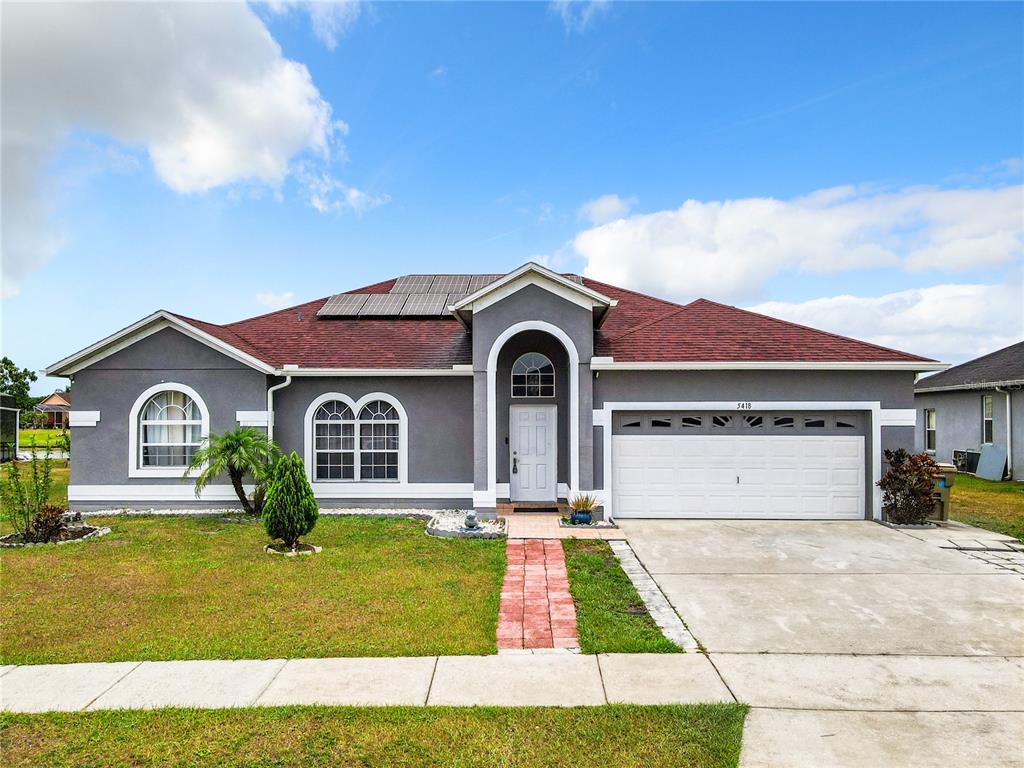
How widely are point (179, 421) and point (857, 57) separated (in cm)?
1763

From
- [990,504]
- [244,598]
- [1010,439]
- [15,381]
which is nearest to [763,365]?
[990,504]

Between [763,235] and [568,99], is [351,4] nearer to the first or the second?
[568,99]

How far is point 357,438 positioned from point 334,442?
577 mm

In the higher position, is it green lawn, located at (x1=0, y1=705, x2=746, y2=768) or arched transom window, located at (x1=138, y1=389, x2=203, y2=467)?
arched transom window, located at (x1=138, y1=389, x2=203, y2=467)

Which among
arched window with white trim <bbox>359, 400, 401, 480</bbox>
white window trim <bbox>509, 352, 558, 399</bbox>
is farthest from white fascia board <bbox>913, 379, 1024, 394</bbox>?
arched window with white trim <bbox>359, 400, 401, 480</bbox>

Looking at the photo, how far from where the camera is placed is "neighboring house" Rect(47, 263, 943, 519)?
39.9 ft

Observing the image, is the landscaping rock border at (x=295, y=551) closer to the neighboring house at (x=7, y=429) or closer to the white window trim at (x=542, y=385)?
the white window trim at (x=542, y=385)

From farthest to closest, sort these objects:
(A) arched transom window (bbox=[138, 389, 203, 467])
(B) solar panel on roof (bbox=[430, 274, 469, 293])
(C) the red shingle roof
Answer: (B) solar panel on roof (bbox=[430, 274, 469, 293]) → (A) arched transom window (bbox=[138, 389, 203, 467]) → (C) the red shingle roof

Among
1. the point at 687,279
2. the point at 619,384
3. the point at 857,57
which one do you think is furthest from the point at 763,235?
the point at 619,384

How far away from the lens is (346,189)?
18.0 meters

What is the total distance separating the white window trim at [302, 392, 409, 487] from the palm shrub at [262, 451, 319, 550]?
3.70 meters

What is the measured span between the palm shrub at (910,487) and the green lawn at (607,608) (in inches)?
266

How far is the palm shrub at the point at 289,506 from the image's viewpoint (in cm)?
923

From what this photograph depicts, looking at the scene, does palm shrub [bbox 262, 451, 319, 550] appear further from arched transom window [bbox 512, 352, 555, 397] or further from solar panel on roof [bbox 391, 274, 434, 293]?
solar panel on roof [bbox 391, 274, 434, 293]
